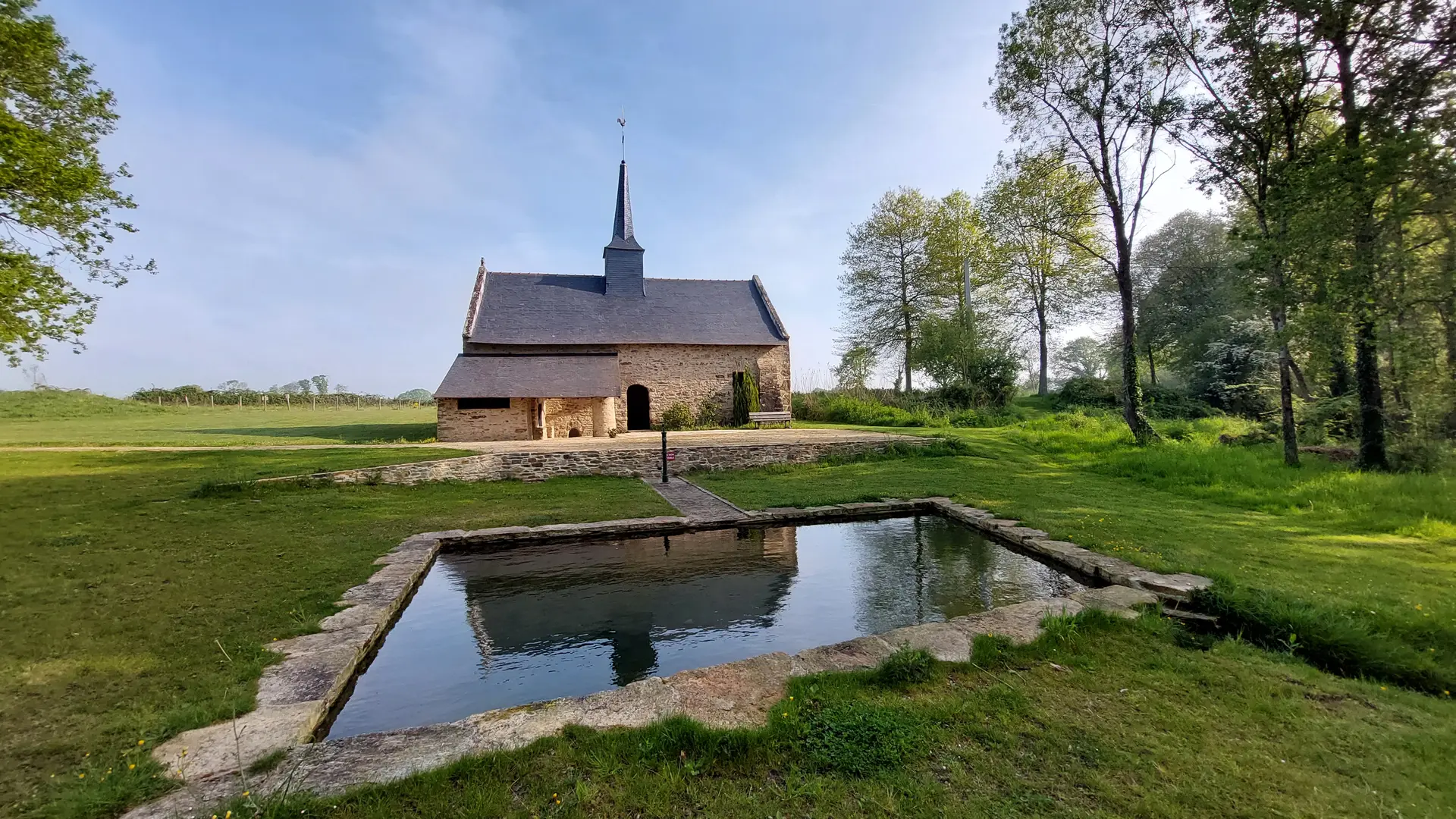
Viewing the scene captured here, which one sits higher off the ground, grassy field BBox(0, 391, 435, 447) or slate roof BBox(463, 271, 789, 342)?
slate roof BBox(463, 271, 789, 342)

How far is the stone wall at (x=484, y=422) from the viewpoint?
15992 mm

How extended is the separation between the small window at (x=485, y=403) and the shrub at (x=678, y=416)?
19.2ft

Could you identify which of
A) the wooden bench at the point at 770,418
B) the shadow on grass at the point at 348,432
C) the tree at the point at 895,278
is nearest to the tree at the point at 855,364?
the tree at the point at 895,278

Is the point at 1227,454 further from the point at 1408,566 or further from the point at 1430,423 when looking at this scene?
the point at 1408,566

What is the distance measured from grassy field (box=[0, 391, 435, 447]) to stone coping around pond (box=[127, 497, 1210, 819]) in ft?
44.6

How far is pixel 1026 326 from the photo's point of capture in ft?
86.7

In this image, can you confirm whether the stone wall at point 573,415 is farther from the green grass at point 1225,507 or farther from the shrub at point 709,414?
the green grass at point 1225,507

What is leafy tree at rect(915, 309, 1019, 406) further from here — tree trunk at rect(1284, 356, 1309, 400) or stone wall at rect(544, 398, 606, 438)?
stone wall at rect(544, 398, 606, 438)

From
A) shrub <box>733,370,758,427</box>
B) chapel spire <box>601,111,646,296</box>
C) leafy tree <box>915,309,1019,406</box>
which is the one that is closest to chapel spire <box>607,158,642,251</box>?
chapel spire <box>601,111,646,296</box>

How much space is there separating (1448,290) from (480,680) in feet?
26.7

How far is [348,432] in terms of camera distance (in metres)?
20.2

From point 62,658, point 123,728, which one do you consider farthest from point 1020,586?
point 62,658

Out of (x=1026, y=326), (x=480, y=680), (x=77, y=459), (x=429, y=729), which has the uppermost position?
(x=1026, y=326)

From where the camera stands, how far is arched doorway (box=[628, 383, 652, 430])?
21078 millimetres
